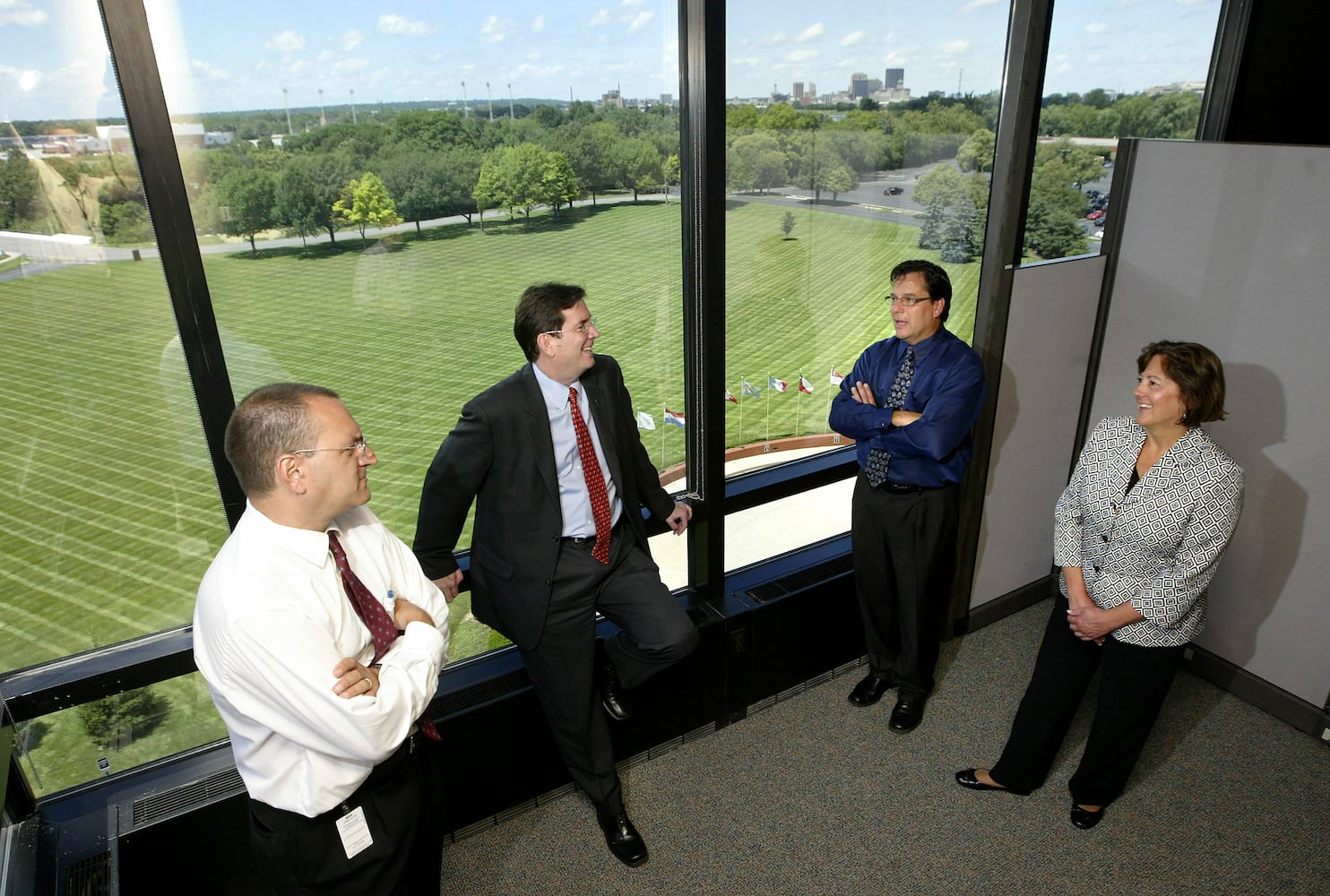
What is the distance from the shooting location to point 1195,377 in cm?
226

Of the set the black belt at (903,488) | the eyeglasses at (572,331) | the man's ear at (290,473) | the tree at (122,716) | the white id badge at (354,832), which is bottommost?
the tree at (122,716)

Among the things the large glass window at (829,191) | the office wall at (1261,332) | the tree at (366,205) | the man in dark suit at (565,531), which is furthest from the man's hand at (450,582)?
the office wall at (1261,332)

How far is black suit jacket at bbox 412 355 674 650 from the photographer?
2340 mm

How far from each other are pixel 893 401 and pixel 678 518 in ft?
2.86

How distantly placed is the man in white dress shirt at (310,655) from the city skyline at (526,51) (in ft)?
3.14

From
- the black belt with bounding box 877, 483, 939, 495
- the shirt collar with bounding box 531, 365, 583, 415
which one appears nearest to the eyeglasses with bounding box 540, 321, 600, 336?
the shirt collar with bounding box 531, 365, 583, 415

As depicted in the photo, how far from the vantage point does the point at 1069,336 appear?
348cm

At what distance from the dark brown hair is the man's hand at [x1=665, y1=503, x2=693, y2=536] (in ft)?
4.99

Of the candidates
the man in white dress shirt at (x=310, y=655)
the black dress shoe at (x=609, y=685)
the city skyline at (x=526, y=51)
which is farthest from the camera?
the black dress shoe at (x=609, y=685)

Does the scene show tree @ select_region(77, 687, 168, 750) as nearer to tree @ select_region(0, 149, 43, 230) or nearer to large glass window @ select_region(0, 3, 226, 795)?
large glass window @ select_region(0, 3, 226, 795)

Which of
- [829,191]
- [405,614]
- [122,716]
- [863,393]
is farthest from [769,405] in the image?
[122,716]

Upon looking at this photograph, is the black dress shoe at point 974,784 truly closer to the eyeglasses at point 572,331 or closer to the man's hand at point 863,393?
the man's hand at point 863,393

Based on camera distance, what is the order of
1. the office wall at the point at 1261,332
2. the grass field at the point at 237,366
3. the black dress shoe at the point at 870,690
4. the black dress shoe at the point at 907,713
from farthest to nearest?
the black dress shoe at the point at 870,690, the black dress shoe at the point at 907,713, the office wall at the point at 1261,332, the grass field at the point at 237,366

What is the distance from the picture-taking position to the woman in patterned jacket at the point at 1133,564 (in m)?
2.27
